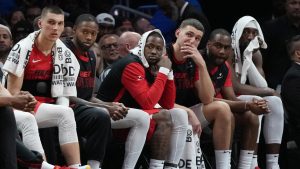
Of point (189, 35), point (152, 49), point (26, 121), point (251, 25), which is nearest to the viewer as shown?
point (26, 121)

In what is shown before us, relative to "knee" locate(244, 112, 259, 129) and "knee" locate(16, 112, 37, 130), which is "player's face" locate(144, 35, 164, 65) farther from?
"knee" locate(16, 112, 37, 130)

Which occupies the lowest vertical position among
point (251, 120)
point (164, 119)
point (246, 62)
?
point (251, 120)

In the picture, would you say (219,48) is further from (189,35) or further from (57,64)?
(57,64)

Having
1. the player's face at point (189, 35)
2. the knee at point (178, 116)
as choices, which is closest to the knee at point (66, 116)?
the knee at point (178, 116)

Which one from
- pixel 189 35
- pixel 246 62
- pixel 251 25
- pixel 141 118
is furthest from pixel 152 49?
pixel 251 25

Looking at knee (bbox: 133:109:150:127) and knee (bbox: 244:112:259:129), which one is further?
knee (bbox: 244:112:259:129)

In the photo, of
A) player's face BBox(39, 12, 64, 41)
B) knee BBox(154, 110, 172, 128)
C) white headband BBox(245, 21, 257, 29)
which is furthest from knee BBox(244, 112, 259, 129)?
player's face BBox(39, 12, 64, 41)

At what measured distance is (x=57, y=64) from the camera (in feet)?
25.3

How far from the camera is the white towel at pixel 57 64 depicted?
7430 millimetres

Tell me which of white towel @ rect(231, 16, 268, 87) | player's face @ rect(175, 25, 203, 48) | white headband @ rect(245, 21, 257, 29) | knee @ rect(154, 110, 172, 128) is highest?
white headband @ rect(245, 21, 257, 29)

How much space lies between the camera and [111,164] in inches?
331

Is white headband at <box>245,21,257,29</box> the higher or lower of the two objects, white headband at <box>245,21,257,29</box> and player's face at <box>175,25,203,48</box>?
the higher

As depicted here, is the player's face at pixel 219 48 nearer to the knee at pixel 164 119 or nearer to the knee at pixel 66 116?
the knee at pixel 164 119

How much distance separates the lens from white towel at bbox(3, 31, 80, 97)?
7.43 meters
